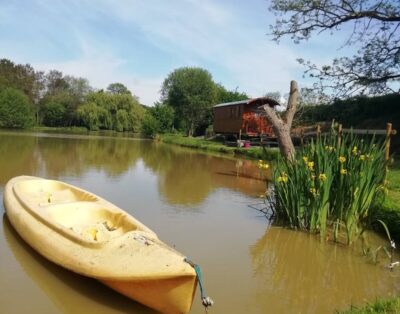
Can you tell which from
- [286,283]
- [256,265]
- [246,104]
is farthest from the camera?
[246,104]

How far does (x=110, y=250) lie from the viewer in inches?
176

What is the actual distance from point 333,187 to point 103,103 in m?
50.1

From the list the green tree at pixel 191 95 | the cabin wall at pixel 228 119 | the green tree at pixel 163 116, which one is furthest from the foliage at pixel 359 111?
the green tree at pixel 163 116

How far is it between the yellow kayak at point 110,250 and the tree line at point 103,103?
38.7m

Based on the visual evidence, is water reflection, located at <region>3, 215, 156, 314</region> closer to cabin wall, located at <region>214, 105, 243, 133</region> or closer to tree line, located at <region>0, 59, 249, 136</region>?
cabin wall, located at <region>214, 105, 243, 133</region>

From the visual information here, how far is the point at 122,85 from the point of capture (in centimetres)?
7838

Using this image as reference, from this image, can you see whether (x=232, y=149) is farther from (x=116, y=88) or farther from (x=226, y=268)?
(x=116, y=88)

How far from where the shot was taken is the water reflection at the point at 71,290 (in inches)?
170

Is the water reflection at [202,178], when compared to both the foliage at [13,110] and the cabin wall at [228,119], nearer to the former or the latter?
the cabin wall at [228,119]

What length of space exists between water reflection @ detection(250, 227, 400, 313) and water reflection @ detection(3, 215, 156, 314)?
1474mm

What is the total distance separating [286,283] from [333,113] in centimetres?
1975

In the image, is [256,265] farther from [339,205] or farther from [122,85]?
[122,85]

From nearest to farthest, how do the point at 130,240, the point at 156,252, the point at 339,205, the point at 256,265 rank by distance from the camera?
the point at 156,252 → the point at 130,240 → the point at 256,265 → the point at 339,205

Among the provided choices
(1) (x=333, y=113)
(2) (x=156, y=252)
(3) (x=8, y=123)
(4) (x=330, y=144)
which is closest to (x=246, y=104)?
(1) (x=333, y=113)
